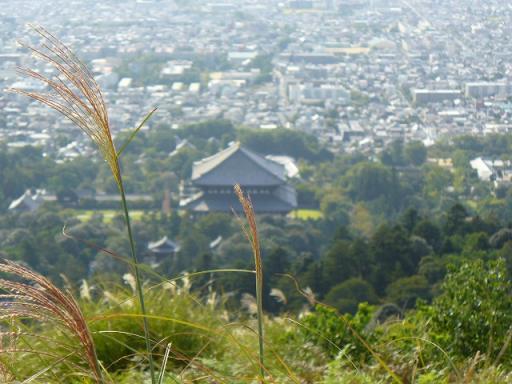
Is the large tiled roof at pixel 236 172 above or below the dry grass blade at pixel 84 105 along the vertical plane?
below

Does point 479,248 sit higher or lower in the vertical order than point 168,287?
lower

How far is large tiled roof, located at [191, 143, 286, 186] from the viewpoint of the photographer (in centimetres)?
1717

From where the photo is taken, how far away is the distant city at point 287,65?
1004 inches

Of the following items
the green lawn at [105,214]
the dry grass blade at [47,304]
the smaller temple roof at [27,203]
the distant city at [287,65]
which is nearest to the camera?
the dry grass blade at [47,304]

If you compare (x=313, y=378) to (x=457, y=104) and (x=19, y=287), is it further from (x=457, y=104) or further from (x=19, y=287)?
(x=457, y=104)

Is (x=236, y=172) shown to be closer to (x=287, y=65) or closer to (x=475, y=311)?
(x=475, y=311)

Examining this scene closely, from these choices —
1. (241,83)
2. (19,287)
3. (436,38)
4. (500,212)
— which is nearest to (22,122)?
(241,83)

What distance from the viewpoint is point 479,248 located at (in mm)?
9805

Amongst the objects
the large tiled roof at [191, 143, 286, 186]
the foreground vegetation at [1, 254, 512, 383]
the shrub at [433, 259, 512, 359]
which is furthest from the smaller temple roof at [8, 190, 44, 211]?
the shrub at [433, 259, 512, 359]

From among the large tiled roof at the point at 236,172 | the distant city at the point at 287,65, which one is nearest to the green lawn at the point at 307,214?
the large tiled roof at the point at 236,172

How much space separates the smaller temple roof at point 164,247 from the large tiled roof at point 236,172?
2273 mm

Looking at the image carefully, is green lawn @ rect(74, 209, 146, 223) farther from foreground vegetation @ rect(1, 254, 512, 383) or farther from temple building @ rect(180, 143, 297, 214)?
foreground vegetation @ rect(1, 254, 512, 383)

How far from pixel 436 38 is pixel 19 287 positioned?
3700 cm

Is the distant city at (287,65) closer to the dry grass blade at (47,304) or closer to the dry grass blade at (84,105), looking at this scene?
the dry grass blade at (84,105)
